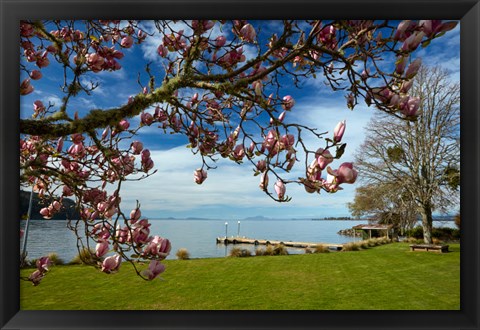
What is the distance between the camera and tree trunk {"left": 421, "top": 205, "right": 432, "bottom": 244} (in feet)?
20.4

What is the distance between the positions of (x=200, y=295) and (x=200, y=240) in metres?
0.83

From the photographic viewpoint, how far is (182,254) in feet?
19.0

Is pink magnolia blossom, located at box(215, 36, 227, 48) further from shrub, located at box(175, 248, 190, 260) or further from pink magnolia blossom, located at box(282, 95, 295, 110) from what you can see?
shrub, located at box(175, 248, 190, 260)

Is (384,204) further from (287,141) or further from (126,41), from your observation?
(287,141)

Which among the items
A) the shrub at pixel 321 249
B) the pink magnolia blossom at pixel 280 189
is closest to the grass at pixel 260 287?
the shrub at pixel 321 249

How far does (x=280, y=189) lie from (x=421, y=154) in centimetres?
602

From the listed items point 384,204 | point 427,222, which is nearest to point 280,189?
point 427,222

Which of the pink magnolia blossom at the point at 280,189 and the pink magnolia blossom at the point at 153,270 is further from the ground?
the pink magnolia blossom at the point at 280,189

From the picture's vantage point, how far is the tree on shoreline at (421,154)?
511cm

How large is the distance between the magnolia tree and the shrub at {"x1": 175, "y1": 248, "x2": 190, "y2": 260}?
4.40 meters

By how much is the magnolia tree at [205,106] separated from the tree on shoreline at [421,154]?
4.28 m

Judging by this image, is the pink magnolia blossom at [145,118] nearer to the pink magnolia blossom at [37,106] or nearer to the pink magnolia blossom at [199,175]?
the pink magnolia blossom at [199,175]

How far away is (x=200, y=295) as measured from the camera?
12.5ft
